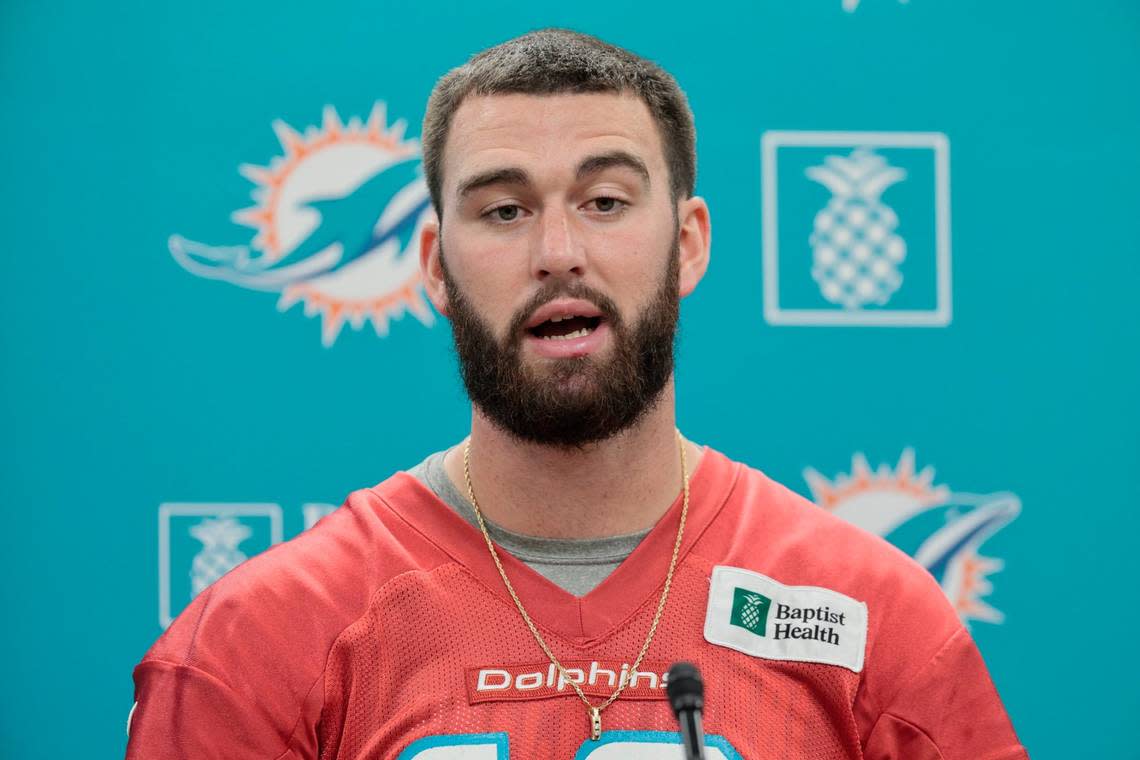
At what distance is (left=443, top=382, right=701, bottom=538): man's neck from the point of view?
1.80m

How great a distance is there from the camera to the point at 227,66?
2.33m

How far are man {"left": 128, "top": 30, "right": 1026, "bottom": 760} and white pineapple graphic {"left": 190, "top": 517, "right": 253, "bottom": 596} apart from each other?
0.51 m

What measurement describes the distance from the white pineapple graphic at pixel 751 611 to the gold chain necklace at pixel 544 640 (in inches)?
4.0

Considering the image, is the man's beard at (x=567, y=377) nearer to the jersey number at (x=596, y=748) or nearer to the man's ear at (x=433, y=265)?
the man's ear at (x=433, y=265)

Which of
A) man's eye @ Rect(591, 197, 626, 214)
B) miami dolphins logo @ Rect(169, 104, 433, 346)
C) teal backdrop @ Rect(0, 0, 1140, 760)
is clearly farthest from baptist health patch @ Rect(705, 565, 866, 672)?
miami dolphins logo @ Rect(169, 104, 433, 346)

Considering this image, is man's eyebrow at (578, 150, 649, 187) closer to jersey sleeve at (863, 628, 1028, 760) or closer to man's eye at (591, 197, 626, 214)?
man's eye at (591, 197, 626, 214)

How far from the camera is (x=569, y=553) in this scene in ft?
5.92

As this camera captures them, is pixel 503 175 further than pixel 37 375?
No

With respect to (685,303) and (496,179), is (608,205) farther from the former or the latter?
(685,303)

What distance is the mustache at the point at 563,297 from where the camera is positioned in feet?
5.53

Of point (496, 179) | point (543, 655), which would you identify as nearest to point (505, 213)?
point (496, 179)

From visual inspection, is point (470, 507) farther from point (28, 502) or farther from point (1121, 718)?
point (1121, 718)

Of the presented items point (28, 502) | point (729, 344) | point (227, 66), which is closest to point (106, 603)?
point (28, 502)

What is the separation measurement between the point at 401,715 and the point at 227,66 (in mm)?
1244
